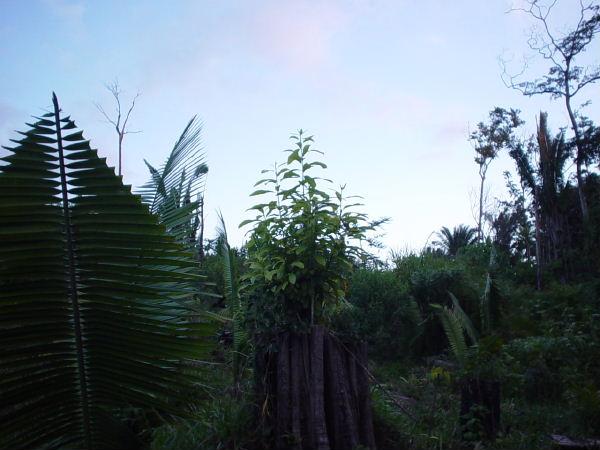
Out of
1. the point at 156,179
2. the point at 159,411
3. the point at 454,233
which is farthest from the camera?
the point at 454,233

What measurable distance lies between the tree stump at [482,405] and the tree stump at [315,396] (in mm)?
1460

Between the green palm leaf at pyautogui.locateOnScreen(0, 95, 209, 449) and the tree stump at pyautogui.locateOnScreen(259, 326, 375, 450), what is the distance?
3.10 meters

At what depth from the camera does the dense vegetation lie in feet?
3.66

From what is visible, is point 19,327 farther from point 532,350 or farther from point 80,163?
point 532,350

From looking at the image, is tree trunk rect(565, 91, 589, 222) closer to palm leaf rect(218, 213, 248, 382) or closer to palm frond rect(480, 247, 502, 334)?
palm frond rect(480, 247, 502, 334)

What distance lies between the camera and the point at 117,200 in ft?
3.70

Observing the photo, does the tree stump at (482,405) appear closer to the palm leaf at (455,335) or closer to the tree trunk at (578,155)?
the palm leaf at (455,335)

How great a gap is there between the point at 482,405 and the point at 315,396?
216 centimetres

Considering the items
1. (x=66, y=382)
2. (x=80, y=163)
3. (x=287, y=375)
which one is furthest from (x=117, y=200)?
(x=287, y=375)

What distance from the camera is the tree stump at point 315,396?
413 cm

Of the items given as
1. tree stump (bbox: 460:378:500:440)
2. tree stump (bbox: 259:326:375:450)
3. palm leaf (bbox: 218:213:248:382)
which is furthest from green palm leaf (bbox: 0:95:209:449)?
tree stump (bbox: 460:378:500:440)

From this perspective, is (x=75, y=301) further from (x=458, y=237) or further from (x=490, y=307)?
(x=458, y=237)

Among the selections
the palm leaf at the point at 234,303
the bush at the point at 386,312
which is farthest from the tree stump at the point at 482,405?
the bush at the point at 386,312

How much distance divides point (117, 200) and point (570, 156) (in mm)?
24639
